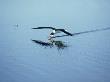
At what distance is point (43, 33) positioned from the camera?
96.7ft

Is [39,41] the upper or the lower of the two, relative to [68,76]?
upper

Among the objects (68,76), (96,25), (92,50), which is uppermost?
(96,25)

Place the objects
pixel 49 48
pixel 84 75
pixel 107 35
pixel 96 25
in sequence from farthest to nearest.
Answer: pixel 96 25, pixel 107 35, pixel 49 48, pixel 84 75

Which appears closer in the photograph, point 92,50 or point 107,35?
point 92,50

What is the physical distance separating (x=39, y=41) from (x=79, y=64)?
A: 568cm

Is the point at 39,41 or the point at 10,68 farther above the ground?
the point at 39,41

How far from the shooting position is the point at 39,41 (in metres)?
24.7

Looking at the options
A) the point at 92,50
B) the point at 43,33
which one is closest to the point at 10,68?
the point at 92,50

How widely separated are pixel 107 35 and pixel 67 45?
5.90 m

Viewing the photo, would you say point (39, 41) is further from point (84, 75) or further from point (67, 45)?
point (84, 75)

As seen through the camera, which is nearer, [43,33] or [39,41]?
[39,41]

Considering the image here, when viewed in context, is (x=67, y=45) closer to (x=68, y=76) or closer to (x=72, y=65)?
(x=72, y=65)

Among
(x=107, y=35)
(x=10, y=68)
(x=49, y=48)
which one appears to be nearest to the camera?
(x=10, y=68)

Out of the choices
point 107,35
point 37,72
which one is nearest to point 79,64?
point 37,72
